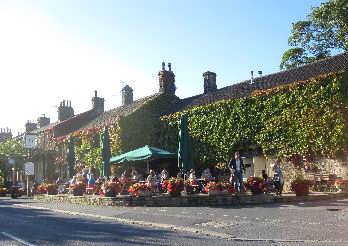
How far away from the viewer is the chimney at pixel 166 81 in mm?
35781

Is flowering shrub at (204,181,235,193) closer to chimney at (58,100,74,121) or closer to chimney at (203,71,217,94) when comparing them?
chimney at (203,71,217,94)

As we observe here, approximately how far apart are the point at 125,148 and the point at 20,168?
1855 cm

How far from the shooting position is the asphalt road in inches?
385

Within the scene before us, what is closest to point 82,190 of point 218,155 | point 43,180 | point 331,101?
point 218,155

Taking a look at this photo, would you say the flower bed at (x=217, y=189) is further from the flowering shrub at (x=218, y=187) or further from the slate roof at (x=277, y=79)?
the slate roof at (x=277, y=79)

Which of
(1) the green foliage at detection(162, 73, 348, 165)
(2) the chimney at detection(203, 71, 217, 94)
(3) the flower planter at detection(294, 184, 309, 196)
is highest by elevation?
(2) the chimney at detection(203, 71, 217, 94)

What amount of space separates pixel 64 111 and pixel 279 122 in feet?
108

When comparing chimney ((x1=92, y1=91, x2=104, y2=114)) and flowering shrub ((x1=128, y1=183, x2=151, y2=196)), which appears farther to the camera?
chimney ((x1=92, y1=91, x2=104, y2=114))

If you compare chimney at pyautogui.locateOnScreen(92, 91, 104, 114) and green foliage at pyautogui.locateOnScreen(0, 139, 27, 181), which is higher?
chimney at pyautogui.locateOnScreen(92, 91, 104, 114)

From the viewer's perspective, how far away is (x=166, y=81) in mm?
35938

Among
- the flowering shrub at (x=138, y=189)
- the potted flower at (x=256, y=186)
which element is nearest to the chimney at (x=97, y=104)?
the flowering shrub at (x=138, y=189)

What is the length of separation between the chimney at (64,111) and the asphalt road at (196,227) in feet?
120

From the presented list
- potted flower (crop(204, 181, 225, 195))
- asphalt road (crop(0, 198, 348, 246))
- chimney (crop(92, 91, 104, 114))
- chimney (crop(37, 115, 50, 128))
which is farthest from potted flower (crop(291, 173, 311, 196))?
chimney (crop(37, 115, 50, 128))

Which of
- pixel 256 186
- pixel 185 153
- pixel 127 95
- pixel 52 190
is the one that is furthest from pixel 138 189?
pixel 127 95
